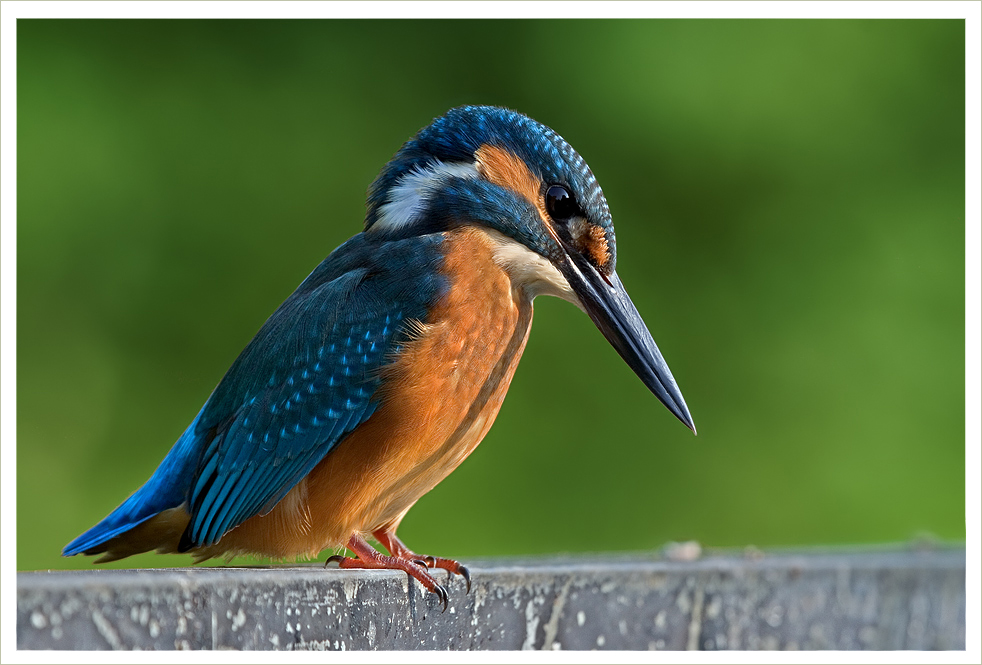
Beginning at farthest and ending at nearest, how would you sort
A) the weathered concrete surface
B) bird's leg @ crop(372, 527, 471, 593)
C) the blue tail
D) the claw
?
the blue tail
bird's leg @ crop(372, 527, 471, 593)
the claw
the weathered concrete surface

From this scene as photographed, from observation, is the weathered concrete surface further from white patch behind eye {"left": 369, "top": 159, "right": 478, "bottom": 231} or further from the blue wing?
white patch behind eye {"left": 369, "top": 159, "right": 478, "bottom": 231}

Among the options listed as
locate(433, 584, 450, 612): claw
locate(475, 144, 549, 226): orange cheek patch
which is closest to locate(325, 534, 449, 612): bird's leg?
locate(433, 584, 450, 612): claw

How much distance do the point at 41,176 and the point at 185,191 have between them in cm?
44

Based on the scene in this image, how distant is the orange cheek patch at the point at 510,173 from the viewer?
1931 millimetres

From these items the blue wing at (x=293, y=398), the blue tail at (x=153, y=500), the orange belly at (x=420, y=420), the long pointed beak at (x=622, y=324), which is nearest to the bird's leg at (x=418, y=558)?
the orange belly at (x=420, y=420)

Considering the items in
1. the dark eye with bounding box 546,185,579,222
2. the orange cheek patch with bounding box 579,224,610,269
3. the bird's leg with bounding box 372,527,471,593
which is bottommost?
the bird's leg with bounding box 372,527,471,593

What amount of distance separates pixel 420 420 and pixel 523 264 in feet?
1.15

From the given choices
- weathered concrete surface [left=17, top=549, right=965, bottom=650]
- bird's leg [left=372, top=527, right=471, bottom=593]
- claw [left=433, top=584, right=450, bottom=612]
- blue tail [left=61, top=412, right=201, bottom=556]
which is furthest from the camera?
blue tail [left=61, top=412, right=201, bottom=556]

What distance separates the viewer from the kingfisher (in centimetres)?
183

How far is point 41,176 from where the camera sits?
10.6ft

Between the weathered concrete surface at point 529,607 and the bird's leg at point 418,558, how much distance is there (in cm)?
6

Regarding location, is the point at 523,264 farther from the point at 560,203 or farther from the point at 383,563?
the point at 383,563

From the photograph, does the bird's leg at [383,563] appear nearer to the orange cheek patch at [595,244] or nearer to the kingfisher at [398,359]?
the kingfisher at [398,359]

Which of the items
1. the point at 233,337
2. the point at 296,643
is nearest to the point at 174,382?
the point at 233,337
